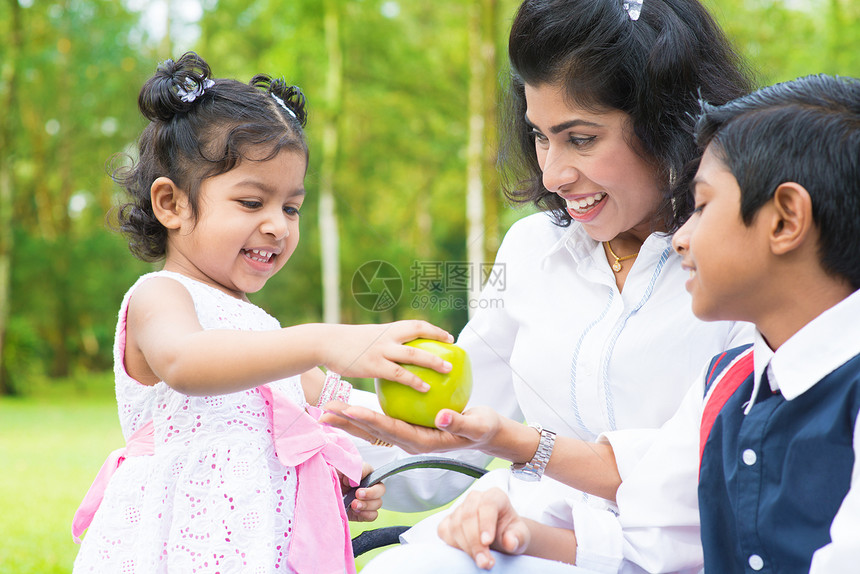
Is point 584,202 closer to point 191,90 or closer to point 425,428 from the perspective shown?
point 425,428

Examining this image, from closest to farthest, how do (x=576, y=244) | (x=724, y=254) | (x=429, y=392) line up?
(x=724, y=254) < (x=429, y=392) < (x=576, y=244)

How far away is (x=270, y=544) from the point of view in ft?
5.41

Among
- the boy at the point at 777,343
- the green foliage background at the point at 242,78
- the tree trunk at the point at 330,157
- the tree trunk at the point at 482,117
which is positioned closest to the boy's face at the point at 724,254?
the boy at the point at 777,343

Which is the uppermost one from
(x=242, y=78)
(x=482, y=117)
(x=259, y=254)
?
(x=242, y=78)

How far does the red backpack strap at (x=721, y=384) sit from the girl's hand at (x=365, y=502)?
31.8 inches

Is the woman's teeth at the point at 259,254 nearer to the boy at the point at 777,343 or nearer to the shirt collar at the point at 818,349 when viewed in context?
the boy at the point at 777,343

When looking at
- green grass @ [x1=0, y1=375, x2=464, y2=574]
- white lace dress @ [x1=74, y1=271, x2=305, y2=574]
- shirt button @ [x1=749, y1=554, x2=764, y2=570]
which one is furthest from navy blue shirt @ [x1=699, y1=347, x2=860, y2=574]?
green grass @ [x1=0, y1=375, x2=464, y2=574]

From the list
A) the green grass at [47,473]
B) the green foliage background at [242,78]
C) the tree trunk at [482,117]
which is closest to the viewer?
the green grass at [47,473]

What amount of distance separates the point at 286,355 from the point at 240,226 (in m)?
0.49

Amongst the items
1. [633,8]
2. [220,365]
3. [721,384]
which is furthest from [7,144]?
[721,384]

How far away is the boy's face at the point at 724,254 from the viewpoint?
1.37 m

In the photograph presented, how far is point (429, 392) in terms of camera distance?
1493 mm

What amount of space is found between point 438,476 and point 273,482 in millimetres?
547

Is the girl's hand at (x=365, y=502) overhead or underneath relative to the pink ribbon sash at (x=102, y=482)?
underneath
